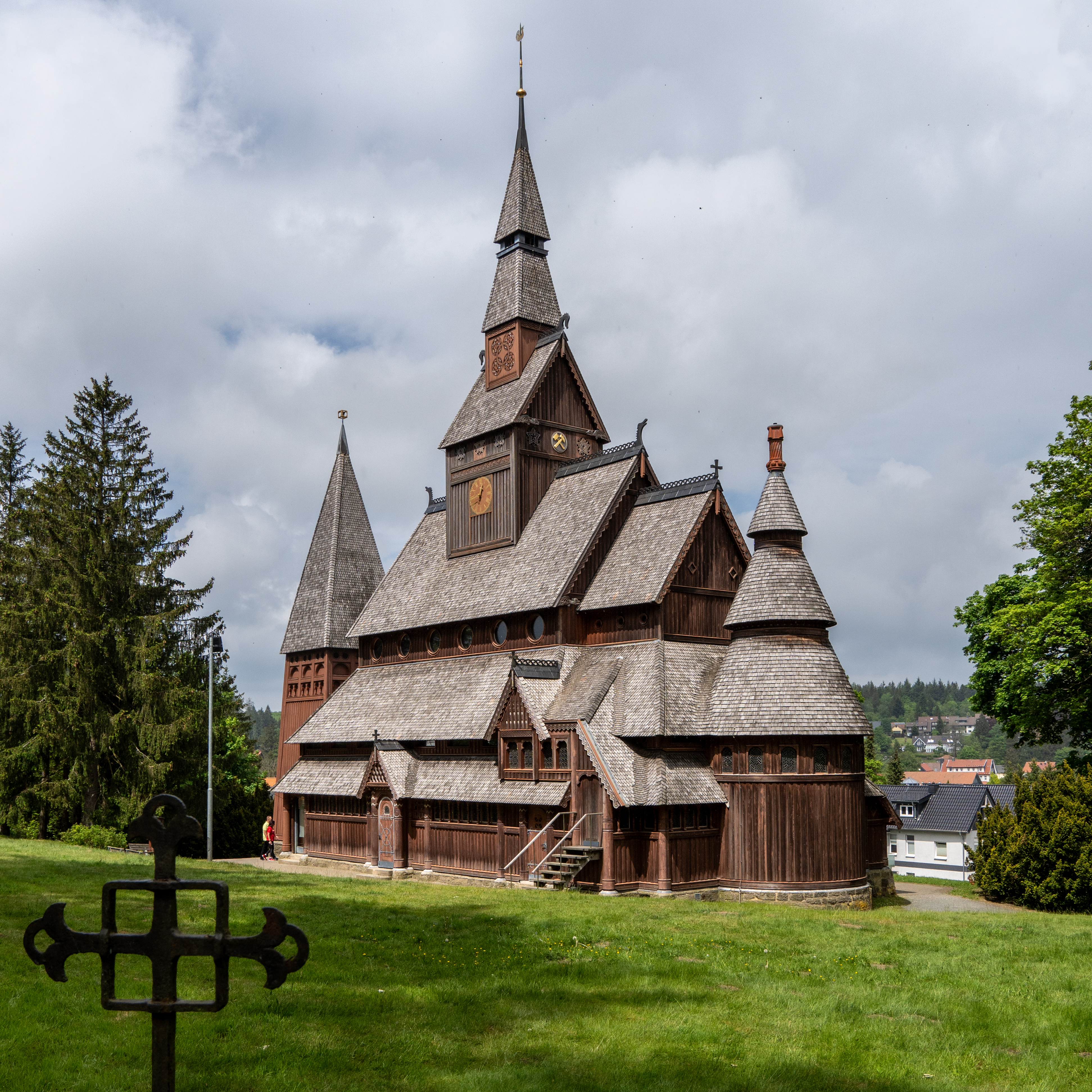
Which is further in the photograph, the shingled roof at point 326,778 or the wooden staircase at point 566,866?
the shingled roof at point 326,778

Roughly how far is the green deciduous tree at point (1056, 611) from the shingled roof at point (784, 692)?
20.2ft

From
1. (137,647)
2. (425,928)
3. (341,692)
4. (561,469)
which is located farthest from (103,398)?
(425,928)

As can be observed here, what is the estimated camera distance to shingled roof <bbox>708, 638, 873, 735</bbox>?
28328 mm

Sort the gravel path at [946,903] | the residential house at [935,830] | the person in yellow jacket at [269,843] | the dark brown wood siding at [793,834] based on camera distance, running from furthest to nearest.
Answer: the residential house at [935,830]
the person in yellow jacket at [269,843]
the gravel path at [946,903]
the dark brown wood siding at [793,834]

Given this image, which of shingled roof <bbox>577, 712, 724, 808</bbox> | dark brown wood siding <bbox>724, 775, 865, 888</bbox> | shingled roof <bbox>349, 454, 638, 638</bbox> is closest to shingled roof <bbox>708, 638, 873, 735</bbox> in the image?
shingled roof <bbox>577, 712, 724, 808</bbox>

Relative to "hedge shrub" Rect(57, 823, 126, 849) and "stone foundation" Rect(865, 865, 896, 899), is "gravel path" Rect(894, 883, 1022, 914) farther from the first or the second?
"hedge shrub" Rect(57, 823, 126, 849)

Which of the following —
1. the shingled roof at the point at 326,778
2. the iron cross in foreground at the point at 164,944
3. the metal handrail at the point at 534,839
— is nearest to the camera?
the iron cross in foreground at the point at 164,944

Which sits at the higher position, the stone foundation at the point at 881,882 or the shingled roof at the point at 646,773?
the shingled roof at the point at 646,773

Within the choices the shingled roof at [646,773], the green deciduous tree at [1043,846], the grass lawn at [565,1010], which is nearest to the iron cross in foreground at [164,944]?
the grass lawn at [565,1010]

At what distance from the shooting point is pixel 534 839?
29.9m

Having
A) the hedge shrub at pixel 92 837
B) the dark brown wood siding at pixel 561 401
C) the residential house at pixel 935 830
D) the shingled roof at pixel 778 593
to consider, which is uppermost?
the dark brown wood siding at pixel 561 401

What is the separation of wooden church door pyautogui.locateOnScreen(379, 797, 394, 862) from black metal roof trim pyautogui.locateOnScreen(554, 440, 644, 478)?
13.1 m

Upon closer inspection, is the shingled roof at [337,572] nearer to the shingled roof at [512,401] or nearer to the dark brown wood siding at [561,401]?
the shingled roof at [512,401]

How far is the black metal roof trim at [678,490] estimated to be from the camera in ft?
111
